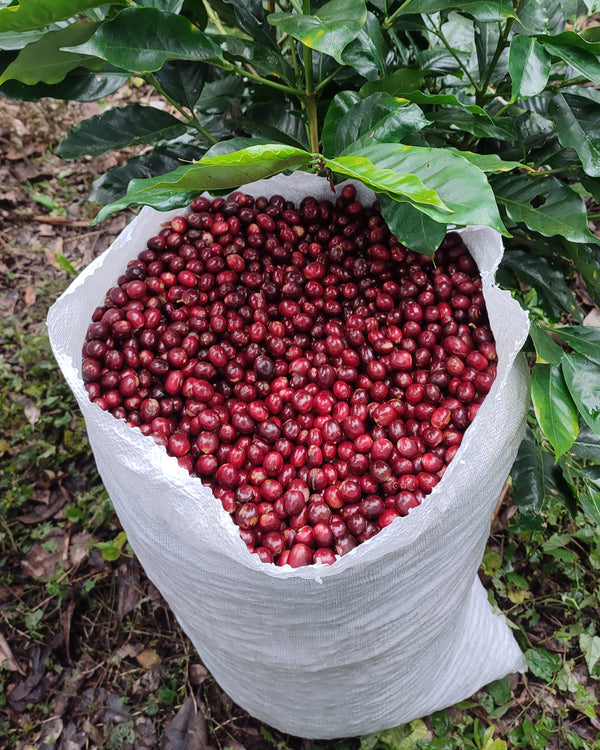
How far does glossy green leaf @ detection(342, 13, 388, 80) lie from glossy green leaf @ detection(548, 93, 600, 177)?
14.1 inches

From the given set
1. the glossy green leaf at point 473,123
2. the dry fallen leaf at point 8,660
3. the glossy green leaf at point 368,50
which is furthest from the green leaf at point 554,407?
the dry fallen leaf at point 8,660

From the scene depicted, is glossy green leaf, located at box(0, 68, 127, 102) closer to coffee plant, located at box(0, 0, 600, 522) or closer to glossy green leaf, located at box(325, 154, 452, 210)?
coffee plant, located at box(0, 0, 600, 522)

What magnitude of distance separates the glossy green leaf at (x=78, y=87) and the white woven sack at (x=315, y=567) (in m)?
0.29

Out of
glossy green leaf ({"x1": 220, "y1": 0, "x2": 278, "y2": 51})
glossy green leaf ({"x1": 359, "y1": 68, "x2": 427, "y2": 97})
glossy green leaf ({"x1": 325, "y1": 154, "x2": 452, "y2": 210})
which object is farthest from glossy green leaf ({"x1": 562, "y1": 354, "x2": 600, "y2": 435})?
glossy green leaf ({"x1": 220, "y1": 0, "x2": 278, "y2": 51})

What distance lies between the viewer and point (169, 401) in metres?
1.12

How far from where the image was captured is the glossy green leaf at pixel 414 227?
1059mm

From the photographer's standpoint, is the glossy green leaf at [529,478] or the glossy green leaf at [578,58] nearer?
the glossy green leaf at [578,58]

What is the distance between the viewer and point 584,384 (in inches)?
42.6

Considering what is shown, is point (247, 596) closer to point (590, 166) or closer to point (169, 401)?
point (169, 401)

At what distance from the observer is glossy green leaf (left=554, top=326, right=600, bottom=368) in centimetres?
110

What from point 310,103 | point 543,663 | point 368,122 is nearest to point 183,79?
point 310,103

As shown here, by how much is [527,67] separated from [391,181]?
395 millimetres

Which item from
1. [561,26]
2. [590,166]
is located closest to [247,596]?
[590,166]

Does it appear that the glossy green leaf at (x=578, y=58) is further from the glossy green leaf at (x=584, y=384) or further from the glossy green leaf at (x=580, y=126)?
the glossy green leaf at (x=584, y=384)
